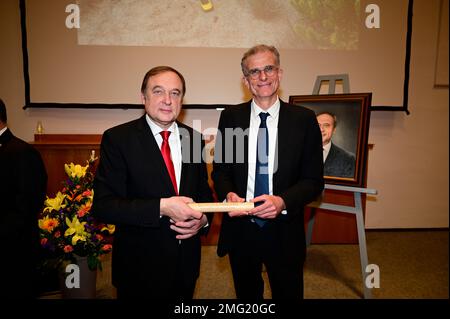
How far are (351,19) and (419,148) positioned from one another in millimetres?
1844

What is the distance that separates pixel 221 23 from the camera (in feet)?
10.5

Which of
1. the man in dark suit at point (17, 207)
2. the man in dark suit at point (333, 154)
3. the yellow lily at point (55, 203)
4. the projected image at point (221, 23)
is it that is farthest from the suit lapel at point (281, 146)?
the projected image at point (221, 23)

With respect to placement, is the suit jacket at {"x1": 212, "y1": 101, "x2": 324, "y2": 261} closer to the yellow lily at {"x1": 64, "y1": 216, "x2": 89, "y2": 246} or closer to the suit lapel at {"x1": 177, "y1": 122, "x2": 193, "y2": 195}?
the suit lapel at {"x1": 177, "y1": 122, "x2": 193, "y2": 195}

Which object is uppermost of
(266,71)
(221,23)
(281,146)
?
(221,23)

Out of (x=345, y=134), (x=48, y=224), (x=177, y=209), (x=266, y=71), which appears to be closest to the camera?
(x=177, y=209)

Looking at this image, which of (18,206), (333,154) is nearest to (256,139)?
(333,154)

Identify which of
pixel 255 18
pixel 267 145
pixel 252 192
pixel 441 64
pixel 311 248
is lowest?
pixel 311 248

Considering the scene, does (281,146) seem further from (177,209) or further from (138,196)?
(138,196)

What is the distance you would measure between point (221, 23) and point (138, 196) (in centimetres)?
260

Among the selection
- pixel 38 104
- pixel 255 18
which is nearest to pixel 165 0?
pixel 255 18

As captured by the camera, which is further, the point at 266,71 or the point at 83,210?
the point at 83,210

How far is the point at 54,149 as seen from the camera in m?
2.85

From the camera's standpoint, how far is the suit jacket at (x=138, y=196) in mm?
1188
